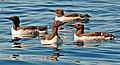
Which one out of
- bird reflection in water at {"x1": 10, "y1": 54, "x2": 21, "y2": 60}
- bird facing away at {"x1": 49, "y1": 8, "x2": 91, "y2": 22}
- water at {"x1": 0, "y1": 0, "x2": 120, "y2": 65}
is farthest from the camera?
bird facing away at {"x1": 49, "y1": 8, "x2": 91, "y2": 22}

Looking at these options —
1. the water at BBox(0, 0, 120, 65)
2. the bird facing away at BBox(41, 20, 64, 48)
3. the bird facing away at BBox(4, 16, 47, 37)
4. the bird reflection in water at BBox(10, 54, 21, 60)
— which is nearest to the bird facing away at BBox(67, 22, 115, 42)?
the water at BBox(0, 0, 120, 65)

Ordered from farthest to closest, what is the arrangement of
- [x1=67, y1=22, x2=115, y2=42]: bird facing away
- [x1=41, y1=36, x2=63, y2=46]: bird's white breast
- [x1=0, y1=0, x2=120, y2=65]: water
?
[x1=67, y1=22, x2=115, y2=42]: bird facing away, [x1=41, y1=36, x2=63, y2=46]: bird's white breast, [x1=0, y1=0, x2=120, y2=65]: water

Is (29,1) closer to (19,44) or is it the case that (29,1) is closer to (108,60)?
(19,44)

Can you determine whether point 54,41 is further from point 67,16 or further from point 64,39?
point 67,16

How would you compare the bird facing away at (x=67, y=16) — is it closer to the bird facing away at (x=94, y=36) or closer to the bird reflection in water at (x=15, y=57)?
the bird facing away at (x=94, y=36)

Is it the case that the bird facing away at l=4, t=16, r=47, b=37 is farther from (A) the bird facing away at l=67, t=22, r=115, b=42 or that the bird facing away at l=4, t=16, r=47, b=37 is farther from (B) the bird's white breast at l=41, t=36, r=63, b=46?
(B) the bird's white breast at l=41, t=36, r=63, b=46

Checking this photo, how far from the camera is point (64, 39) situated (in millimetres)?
24516

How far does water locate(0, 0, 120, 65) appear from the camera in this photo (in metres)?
18.9

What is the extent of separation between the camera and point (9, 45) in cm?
2267

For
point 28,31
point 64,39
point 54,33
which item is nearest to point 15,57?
point 54,33

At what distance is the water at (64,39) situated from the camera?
746 inches

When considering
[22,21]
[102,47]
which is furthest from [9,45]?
[22,21]

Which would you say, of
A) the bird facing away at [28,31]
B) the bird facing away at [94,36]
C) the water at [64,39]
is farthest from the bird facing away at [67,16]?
the bird facing away at [94,36]

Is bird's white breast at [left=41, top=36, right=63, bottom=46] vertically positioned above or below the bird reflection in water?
above
